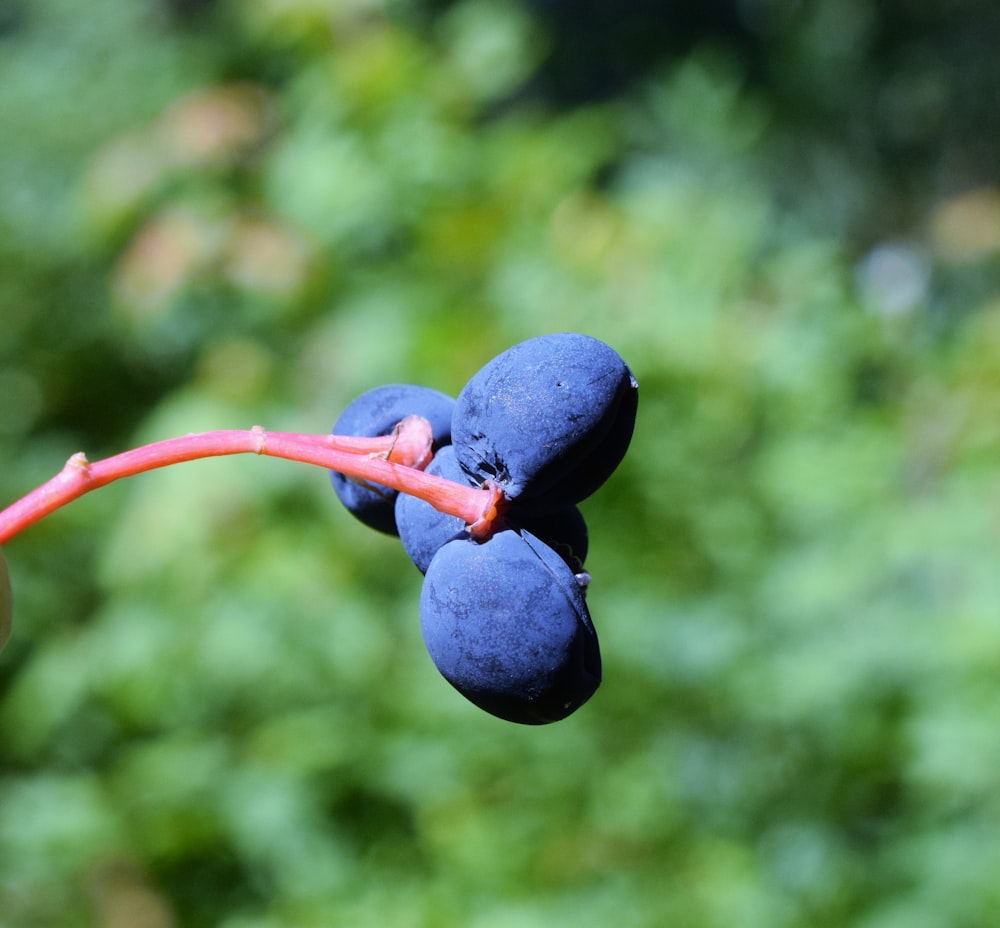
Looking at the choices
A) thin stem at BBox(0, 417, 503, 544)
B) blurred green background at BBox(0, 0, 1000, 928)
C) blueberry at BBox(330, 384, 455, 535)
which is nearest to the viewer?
thin stem at BBox(0, 417, 503, 544)

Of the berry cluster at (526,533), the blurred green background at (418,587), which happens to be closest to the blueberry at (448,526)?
the berry cluster at (526,533)

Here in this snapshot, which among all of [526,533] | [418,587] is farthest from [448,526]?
[418,587]

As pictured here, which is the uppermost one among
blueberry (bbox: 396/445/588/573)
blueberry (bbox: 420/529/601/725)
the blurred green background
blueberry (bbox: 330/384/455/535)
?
the blurred green background

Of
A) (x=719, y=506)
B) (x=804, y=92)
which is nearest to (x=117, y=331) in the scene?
(x=719, y=506)

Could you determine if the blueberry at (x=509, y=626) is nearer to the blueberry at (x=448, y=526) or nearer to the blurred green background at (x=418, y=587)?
the blueberry at (x=448, y=526)

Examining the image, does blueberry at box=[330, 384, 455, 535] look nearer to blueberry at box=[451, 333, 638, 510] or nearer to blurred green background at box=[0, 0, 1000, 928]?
blueberry at box=[451, 333, 638, 510]

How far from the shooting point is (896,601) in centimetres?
266

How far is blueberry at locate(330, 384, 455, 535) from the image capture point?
0.81 meters

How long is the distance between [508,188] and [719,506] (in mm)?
980

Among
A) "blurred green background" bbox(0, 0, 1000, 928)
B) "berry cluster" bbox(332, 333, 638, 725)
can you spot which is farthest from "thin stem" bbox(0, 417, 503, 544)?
"blurred green background" bbox(0, 0, 1000, 928)

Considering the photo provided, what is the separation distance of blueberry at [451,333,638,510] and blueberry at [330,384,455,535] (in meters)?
0.09

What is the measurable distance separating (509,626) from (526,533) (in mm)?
71

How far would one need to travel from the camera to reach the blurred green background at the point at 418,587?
2.28 m

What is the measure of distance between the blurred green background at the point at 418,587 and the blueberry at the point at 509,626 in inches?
62.6
